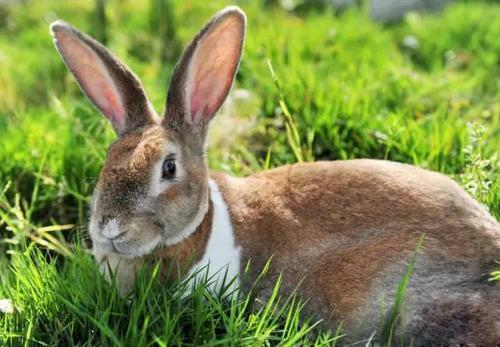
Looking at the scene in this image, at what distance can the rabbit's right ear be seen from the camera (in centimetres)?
395

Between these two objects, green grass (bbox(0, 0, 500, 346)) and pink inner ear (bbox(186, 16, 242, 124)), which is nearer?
green grass (bbox(0, 0, 500, 346))

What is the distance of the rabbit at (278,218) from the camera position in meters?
3.47

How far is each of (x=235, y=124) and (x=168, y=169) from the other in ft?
7.06

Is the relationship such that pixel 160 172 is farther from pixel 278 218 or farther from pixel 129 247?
pixel 278 218

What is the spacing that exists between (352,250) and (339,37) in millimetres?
3684

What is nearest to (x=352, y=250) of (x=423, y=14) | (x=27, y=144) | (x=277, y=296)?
(x=277, y=296)

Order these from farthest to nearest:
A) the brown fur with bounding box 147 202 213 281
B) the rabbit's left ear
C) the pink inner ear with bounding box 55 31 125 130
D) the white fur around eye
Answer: the pink inner ear with bounding box 55 31 125 130 → the rabbit's left ear → the brown fur with bounding box 147 202 213 281 → the white fur around eye

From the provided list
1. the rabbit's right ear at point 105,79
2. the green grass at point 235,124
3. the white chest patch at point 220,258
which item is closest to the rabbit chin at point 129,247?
the green grass at point 235,124

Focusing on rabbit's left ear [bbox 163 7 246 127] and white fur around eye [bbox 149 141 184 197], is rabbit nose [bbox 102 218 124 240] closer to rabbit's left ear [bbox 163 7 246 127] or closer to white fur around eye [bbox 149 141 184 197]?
white fur around eye [bbox 149 141 184 197]

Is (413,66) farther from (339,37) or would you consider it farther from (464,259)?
(464,259)

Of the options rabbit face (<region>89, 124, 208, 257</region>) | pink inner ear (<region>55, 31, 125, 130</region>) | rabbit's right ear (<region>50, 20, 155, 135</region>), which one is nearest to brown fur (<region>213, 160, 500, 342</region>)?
rabbit face (<region>89, 124, 208, 257</region>)

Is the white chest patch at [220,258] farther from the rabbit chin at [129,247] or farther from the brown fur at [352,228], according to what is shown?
the rabbit chin at [129,247]

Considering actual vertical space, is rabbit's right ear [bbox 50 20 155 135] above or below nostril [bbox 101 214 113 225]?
above

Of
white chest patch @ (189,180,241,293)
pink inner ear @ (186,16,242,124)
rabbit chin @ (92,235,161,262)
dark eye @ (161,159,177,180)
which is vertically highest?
pink inner ear @ (186,16,242,124)
